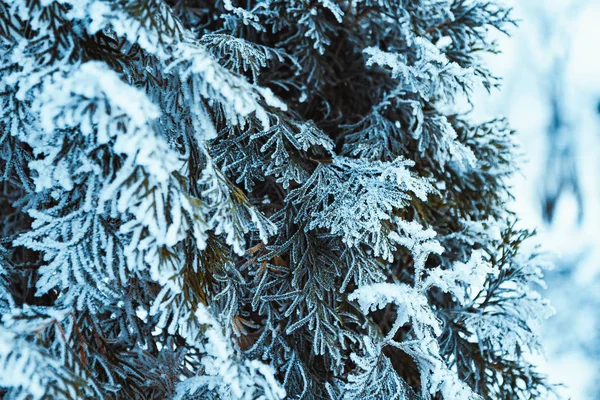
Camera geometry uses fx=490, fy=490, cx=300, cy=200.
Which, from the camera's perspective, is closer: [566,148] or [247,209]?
[247,209]

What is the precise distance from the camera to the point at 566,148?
6.84 metres

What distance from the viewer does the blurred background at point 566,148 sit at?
6789 mm

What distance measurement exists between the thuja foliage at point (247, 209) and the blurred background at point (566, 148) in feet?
14.7

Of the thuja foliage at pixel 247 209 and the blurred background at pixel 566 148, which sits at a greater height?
the blurred background at pixel 566 148

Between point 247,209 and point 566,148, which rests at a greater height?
point 566,148

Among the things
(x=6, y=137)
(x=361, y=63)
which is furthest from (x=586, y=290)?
(x=6, y=137)

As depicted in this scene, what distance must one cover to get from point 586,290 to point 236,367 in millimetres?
6949

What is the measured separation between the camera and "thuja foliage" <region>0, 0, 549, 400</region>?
5.15 ft

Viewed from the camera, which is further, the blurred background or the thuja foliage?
the blurred background

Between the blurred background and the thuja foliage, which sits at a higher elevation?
the blurred background

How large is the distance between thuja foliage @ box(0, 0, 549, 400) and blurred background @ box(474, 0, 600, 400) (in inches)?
177

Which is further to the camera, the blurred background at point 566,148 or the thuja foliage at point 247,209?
the blurred background at point 566,148

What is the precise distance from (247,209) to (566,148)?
6.36 meters

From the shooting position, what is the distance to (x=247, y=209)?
6.22ft
